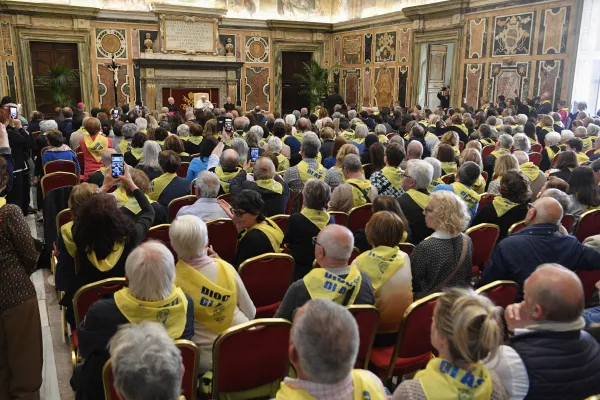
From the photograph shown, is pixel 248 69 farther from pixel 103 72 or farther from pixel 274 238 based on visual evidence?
pixel 274 238

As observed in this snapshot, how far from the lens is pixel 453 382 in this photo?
1813 millimetres

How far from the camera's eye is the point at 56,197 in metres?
5.21

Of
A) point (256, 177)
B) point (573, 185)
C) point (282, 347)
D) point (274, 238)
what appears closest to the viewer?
point (282, 347)

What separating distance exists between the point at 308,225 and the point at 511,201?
1.97 metres

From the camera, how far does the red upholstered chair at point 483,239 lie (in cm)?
425

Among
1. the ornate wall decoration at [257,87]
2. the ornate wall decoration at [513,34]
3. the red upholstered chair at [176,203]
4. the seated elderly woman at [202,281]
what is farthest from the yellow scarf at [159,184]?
the ornate wall decoration at [257,87]

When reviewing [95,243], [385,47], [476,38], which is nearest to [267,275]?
[95,243]

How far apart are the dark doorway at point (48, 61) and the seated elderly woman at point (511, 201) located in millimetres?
15882

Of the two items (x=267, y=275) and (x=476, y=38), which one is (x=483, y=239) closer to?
(x=267, y=275)

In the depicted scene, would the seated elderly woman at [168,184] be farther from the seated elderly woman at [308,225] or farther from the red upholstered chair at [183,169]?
the seated elderly woman at [308,225]

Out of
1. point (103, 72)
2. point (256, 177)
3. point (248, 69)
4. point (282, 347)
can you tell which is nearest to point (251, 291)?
point (282, 347)

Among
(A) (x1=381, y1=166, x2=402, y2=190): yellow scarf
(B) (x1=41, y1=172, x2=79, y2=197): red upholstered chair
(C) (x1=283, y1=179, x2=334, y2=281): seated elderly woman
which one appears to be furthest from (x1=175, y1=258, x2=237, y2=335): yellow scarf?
(B) (x1=41, y1=172, x2=79, y2=197): red upholstered chair

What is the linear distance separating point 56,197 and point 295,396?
4389 millimetres

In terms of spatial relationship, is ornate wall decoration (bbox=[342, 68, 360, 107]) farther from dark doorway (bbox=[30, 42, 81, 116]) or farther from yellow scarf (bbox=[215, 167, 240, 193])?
yellow scarf (bbox=[215, 167, 240, 193])
